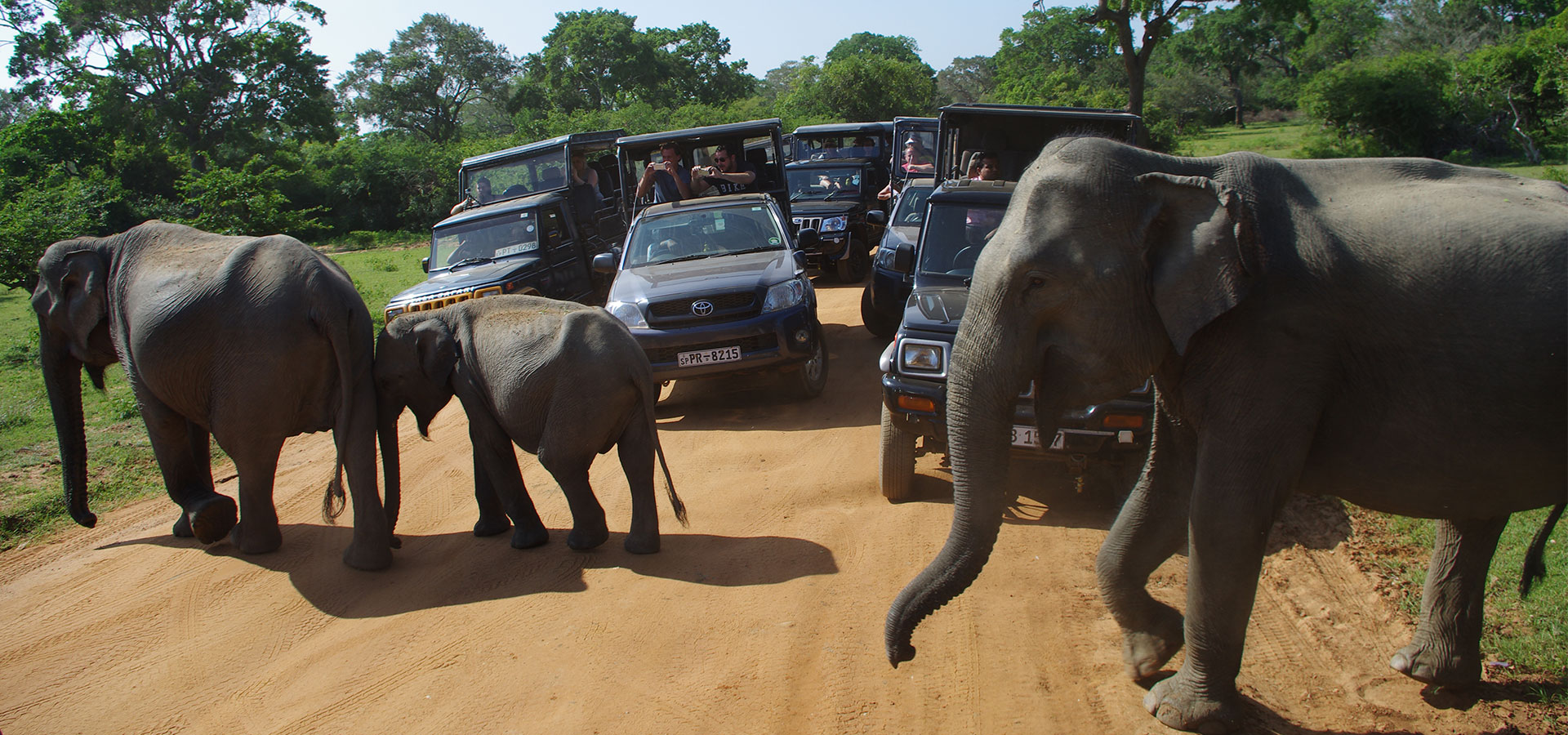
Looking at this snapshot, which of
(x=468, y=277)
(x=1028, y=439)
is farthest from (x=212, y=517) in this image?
(x=468, y=277)

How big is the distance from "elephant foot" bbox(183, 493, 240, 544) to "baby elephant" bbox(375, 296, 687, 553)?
1085 mm

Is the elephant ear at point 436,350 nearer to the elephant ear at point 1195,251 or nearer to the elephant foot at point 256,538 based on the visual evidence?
the elephant foot at point 256,538

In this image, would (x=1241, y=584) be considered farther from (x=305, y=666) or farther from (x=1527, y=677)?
(x=305, y=666)

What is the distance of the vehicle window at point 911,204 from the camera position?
11.2m

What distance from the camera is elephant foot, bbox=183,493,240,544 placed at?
587 cm

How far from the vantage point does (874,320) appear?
10.7 meters

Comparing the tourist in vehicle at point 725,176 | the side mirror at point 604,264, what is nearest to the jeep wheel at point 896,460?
the side mirror at point 604,264

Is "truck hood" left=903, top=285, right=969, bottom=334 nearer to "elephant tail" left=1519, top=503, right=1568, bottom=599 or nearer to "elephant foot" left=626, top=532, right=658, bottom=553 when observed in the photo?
"elephant foot" left=626, top=532, right=658, bottom=553

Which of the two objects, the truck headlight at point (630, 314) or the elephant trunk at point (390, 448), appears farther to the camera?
the truck headlight at point (630, 314)

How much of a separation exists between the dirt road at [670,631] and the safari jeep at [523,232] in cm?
496

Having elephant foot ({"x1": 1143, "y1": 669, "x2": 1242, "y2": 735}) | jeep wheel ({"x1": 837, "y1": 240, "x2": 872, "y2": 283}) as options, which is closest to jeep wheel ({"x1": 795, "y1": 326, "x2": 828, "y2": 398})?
elephant foot ({"x1": 1143, "y1": 669, "x2": 1242, "y2": 735})

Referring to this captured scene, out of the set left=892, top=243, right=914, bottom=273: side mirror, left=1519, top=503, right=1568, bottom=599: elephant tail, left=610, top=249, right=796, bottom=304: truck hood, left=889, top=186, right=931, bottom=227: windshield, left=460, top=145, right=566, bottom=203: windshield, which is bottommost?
left=1519, top=503, right=1568, bottom=599: elephant tail

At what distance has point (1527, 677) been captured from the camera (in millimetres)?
3816

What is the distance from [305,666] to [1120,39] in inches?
1117
